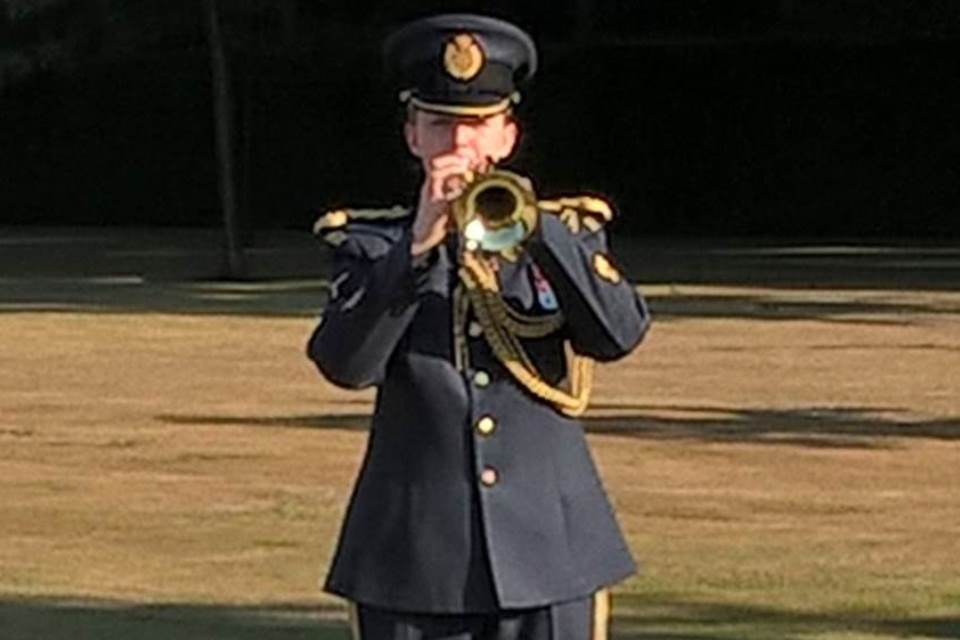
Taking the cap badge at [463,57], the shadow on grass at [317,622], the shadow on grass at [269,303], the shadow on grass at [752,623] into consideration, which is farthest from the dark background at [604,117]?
the cap badge at [463,57]

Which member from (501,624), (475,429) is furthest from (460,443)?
(501,624)

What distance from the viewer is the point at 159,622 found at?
10539 mm

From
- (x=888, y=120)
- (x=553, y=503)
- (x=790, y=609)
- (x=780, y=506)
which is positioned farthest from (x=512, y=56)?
(x=888, y=120)

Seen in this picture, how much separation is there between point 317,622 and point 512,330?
5.12m

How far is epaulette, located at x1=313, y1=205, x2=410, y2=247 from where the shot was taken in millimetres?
5605

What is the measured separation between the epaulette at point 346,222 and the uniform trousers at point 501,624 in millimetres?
662

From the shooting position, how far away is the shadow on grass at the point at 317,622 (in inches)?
402

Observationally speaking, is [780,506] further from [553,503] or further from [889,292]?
[889,292]

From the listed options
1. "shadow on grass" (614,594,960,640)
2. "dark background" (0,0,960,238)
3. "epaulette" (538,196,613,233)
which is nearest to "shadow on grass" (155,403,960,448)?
"shadow on grass" (614,594,960,640)

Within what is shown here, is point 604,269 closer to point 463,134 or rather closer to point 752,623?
point 463,134

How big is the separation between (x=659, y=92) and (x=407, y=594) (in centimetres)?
3836

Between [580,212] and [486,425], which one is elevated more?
[580,212]

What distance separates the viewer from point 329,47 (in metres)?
44.2

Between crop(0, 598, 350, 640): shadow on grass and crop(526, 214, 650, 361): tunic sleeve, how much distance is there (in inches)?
A: 191
